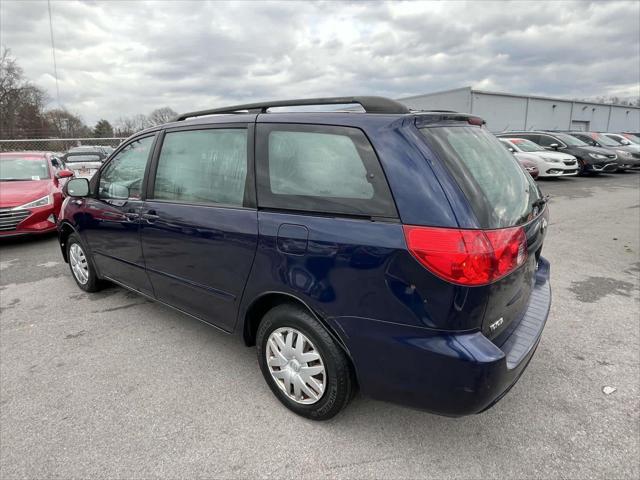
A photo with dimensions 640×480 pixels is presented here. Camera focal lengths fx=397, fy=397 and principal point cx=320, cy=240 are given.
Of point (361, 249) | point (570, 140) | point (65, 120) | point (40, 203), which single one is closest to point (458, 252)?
point (361, 249)

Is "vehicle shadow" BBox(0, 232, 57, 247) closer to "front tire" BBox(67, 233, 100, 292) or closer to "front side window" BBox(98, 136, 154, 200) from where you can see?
"front tire" BBox(67, 233, 100, 292)

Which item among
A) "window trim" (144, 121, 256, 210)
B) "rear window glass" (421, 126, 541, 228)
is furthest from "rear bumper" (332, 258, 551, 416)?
"window trim" (144, 121, 256, 210)

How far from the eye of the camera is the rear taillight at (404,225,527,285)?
172cm

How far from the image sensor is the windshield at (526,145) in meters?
14.7

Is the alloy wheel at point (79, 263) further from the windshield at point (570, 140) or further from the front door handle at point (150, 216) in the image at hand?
the windshield at point (570, 140)

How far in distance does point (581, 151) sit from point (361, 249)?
16.8 meters

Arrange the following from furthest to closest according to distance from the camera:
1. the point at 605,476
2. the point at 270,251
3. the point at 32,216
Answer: the point at 32,216 → the point at 270,251 → the point at 605,476

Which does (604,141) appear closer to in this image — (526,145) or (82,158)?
(526,145)

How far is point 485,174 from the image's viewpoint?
2029 mm

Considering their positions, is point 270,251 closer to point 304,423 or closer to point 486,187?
point 304,423

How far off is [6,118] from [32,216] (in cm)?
3891

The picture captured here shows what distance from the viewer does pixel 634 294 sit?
4117 millimetres

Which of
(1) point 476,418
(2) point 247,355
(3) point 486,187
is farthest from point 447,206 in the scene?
(2) point 247,355

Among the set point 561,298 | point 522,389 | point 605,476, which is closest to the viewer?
point 605,476
